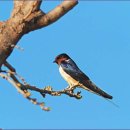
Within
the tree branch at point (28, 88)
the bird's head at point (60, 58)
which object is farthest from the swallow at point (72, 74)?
the tree branch at point (28, 88)

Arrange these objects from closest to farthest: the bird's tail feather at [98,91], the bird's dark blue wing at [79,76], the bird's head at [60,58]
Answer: the bird's tail feather at [98,91] < the bird's dark blue wing at [79,76] < the bird's head at [60,58]

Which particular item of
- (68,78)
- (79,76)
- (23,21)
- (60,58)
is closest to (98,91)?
(79,76)

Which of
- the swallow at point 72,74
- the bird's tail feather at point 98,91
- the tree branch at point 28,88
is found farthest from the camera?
the swallow at point 72,74

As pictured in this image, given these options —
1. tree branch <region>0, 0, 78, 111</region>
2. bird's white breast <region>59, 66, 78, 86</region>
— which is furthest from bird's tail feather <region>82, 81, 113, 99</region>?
tree branch <region>0, 0, 78, 111</region>

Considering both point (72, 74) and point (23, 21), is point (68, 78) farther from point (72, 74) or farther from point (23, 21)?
point (23, 21)

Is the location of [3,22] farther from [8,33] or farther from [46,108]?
[46,108]

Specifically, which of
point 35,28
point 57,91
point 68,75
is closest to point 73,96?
point 57,91

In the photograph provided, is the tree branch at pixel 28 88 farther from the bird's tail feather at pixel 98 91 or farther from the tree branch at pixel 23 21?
the bird's tail feather at pixel 98 91

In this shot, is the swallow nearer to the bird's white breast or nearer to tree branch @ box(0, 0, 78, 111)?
the bird's white breast

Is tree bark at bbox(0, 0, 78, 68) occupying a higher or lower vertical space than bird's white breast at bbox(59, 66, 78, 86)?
lower
